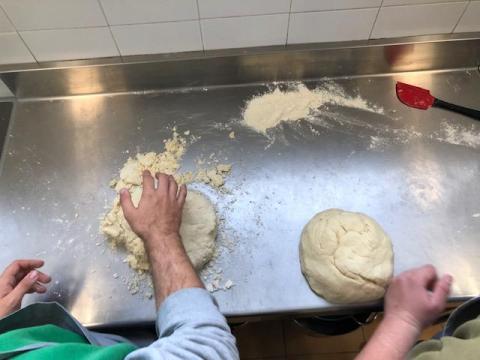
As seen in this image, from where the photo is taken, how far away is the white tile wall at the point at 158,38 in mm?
1089

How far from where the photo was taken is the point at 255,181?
3.60ft

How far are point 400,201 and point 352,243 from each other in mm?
232

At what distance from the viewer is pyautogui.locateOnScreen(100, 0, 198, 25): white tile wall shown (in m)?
1.02

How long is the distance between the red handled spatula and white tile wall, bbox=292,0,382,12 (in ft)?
0.94

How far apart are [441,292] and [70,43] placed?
1155 millimetres

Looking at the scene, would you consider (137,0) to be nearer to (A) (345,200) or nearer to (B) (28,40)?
(B) (28,40)

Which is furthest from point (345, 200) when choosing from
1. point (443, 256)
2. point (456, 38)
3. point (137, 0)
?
point (137, 0)

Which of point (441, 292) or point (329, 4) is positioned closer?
point (441, 292)

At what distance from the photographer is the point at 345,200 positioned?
1060mm

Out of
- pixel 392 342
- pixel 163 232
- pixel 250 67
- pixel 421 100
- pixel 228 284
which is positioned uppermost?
pixel 250 67

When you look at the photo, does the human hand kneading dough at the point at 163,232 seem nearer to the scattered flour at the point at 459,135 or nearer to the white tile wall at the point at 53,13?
the white tile wall at the point at 53,13

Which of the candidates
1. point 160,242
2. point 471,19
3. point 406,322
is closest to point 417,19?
point 471,19

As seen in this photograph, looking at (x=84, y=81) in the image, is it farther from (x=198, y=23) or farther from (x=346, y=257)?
(x=346, y=257)

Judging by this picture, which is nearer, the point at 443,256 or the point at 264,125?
the point at 443,256
